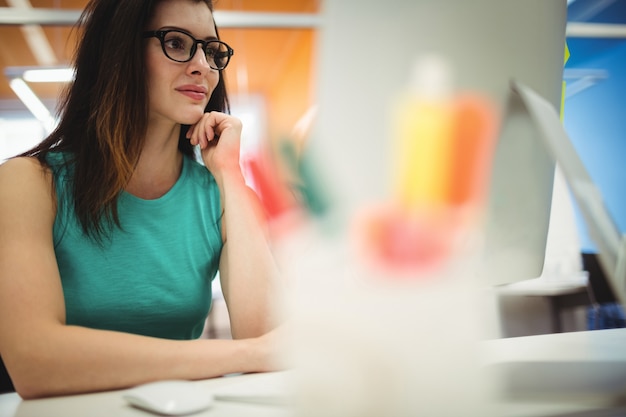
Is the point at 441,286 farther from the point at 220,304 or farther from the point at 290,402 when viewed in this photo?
the point at 220,304

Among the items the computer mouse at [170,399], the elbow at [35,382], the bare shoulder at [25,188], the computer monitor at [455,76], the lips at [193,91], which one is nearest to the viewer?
the computer monitor at [455,76]

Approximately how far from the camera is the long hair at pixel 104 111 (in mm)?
775

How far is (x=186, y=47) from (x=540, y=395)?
76 cm

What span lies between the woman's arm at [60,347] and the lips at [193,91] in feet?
1.18

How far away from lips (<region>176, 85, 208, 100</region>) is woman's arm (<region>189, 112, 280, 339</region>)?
0.33 ft

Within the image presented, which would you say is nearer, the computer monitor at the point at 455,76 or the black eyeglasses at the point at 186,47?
the computer monitor at the point at 455,76

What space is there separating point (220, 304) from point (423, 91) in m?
3.52

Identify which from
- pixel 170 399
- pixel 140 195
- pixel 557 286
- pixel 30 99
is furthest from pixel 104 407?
pixel 30 99

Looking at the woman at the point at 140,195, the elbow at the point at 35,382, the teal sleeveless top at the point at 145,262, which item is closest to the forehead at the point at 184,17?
the woman at the point at 140,195

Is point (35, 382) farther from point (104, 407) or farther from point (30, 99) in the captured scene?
point (30, 99)

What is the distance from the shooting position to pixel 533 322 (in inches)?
107

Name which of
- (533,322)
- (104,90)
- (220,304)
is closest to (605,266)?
(104,90)

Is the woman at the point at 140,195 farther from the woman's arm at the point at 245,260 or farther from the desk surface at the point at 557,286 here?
the desk surface at the point at 557,286

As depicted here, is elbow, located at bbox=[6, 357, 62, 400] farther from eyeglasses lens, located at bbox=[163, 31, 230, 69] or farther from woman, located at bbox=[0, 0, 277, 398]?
eyeglasses lens, located at bbox=[163, 31, 230, 69]
